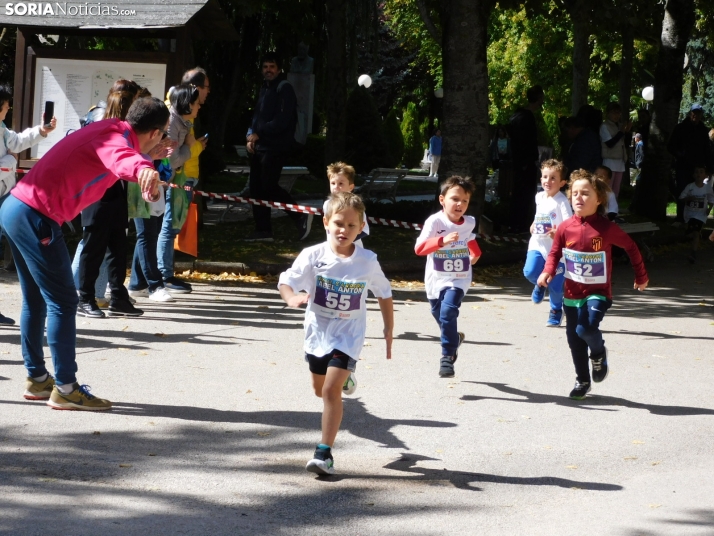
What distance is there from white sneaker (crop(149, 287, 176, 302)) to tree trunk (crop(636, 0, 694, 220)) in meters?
12.4

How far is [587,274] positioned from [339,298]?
241 cm

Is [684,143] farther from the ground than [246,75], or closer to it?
closer to it

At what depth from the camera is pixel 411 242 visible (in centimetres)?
1541

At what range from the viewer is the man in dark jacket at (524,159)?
16766mm

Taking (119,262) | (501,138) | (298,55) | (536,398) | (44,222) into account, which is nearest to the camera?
(44,222)

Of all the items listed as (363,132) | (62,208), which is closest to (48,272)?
(62,208)

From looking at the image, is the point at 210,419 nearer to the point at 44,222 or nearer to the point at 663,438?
the point at 44,222

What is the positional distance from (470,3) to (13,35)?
45.9ft

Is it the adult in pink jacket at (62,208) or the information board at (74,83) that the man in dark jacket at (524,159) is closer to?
the information board at (74,83)

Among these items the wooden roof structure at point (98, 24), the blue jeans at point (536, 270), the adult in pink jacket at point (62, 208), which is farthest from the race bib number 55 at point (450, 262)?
the wooden roof structure at point (98, 24)

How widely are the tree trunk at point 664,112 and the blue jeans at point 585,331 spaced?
14.0 m

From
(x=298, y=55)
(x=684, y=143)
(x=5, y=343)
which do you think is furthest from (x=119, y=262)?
(x=298, y=55)

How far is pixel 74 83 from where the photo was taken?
40.5ft

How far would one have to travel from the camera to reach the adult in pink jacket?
6.11 m
